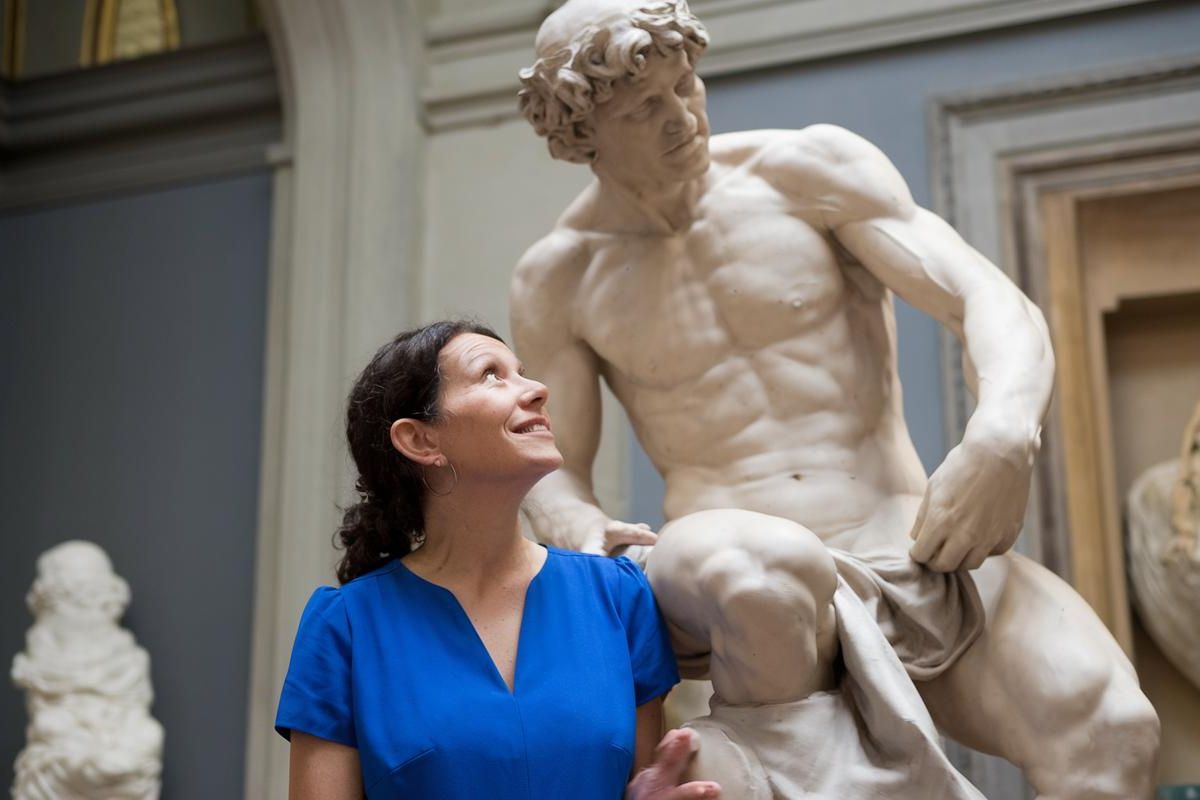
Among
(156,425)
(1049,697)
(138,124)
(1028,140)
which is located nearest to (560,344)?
(1049,697)

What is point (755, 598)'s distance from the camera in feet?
6.11

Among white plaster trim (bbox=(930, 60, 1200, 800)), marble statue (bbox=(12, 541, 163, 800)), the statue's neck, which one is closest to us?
the statue's neck

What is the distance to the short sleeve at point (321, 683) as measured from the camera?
1.88 m

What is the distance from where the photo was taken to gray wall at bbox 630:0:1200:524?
4609 mm

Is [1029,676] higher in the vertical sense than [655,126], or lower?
lower

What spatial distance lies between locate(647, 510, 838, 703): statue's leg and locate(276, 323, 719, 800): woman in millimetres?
116

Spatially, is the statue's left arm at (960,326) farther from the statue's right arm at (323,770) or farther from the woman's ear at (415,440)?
the statue's right arm at (323,770)

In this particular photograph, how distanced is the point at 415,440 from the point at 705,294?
2.33 feet

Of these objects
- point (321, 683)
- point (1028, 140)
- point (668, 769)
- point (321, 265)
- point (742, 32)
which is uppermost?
point (742, 32)

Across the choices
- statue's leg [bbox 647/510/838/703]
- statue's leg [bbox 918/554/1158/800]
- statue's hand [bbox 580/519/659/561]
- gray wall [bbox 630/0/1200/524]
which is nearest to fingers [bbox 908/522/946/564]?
statue's leg [bbox 918/554/1158/800]

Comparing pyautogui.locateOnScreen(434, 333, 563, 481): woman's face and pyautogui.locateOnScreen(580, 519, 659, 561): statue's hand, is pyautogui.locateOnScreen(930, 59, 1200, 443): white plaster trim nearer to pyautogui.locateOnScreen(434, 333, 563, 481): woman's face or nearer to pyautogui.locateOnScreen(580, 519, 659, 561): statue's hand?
pyautogui.locateOnScreen(580, 519, 659, 561): statue's hand

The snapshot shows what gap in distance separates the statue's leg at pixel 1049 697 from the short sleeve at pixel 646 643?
436mm

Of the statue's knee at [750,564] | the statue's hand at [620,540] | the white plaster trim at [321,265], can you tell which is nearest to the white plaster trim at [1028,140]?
the white plaster trim at [321,265]

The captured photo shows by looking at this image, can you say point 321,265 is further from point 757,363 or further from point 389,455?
point 389,455
